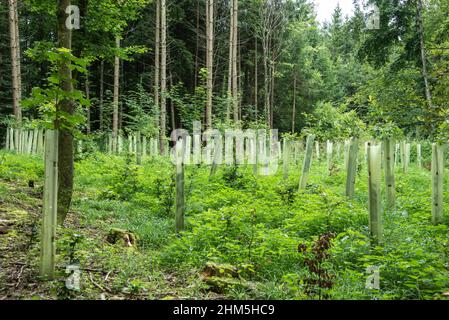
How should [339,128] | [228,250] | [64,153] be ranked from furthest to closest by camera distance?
1. [339,128]
2. [64,153]
3. [228,250]

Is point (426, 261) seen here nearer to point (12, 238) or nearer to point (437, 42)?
point (12, 238)

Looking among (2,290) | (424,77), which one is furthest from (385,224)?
(424,77)

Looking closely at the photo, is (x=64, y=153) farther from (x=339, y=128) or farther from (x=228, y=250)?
(x=339, y=128)

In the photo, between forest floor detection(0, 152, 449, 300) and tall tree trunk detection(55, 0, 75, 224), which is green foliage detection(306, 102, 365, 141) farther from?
tall tree trunk detection(55, 0, 75, 224)

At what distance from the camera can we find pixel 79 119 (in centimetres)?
459

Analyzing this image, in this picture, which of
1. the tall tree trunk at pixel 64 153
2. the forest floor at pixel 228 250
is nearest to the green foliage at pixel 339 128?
the forest floor at pixel 228 250

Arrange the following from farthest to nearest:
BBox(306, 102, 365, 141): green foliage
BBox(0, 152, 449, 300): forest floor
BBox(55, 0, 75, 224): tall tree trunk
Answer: BBox(306, 102, 365, 141): green foliage
BBox(55, 0, 75, 224): tall tree trunk
BBox(0, 152, 449, 300): forest floor

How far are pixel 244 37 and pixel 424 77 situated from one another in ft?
72.3

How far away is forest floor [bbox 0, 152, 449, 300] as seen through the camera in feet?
12.9

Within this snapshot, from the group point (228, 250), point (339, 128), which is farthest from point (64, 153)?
point (339, 128)

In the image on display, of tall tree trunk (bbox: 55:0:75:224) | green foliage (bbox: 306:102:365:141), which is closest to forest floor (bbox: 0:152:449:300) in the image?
tall tree trunk (bbox: 55:0:75:224)

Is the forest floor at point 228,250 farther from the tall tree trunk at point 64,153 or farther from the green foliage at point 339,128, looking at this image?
the green foliage at point 339,128

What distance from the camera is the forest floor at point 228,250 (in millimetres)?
3924

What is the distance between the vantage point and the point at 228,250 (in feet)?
17.0
